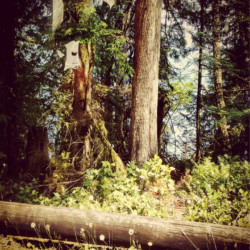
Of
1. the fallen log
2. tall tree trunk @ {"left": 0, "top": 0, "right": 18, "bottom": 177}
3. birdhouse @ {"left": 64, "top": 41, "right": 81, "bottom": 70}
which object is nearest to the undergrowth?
the fallen log

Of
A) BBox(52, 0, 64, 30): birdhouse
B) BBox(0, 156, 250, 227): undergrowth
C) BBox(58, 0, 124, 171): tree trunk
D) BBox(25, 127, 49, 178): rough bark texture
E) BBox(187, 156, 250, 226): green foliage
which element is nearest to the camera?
BBox(187, 156, 250, 226): green foliage

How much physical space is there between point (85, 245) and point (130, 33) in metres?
7.44

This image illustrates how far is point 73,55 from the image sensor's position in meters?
4.55

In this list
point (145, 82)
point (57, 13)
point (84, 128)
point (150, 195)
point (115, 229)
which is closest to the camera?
point (115, 229)

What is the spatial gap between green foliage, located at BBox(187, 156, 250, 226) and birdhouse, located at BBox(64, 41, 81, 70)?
4.39m

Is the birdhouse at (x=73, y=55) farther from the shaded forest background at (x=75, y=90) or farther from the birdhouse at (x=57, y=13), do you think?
the birdhouse at (x=57, y=13)

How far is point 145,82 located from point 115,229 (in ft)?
11.6

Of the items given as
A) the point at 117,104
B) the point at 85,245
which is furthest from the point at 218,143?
the point at 85,245

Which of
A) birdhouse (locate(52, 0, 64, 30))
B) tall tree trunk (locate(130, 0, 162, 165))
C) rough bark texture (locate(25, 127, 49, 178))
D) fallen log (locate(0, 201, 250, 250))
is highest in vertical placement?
birdhouse (locate(52, 0, 64, 30))

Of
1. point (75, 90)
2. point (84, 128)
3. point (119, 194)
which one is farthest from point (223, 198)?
point (75, 90)

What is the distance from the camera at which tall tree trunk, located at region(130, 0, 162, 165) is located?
457 cm

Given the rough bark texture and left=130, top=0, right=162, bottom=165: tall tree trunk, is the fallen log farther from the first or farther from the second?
the rough bark texture

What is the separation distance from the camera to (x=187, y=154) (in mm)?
8531

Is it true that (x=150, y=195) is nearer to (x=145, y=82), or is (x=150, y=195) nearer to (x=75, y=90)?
(x=145, y=82)
